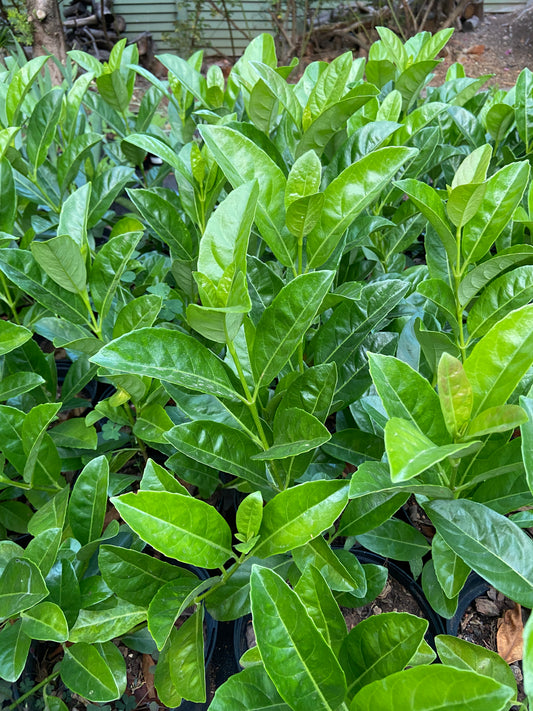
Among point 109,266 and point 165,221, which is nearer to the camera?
point 109,266

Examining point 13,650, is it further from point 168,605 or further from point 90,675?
point 168,605

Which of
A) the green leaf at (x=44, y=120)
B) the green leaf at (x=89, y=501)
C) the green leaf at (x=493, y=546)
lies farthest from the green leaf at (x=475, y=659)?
the green leaf at (x=44, y=120)

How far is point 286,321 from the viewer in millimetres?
830

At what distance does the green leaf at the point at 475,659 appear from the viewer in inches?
33.4

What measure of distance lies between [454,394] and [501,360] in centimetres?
8

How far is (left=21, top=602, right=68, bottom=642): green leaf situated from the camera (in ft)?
2.78

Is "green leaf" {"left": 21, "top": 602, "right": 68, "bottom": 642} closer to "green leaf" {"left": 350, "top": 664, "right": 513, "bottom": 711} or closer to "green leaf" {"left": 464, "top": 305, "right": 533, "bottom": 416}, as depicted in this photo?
"green leaf" {"left": 350, "top": 664, "right": 513, "bottom": 711}

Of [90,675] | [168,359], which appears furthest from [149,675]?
[168,359]

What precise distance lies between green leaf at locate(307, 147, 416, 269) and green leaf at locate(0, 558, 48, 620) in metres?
0.74

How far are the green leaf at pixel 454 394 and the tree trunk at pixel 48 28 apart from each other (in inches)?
185

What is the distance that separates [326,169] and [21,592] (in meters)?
1.07

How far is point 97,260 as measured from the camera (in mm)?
1117

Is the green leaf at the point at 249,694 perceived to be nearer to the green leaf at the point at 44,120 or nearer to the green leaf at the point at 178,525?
the green leaf at the point at 178,525

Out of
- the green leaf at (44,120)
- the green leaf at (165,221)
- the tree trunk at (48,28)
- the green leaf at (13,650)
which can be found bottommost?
the green leaf at (13,650)
